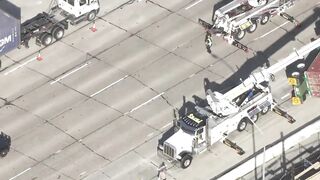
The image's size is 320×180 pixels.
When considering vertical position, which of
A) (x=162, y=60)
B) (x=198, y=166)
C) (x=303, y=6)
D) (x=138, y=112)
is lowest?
(x=198, y=166)

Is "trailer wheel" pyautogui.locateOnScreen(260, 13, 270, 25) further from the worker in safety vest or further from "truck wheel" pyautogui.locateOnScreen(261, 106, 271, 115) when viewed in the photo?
"truck wheel" pyautogui.locateOnScreen(261, 106, 271, 115)

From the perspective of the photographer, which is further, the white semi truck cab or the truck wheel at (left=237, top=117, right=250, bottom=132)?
the truck wheel at (left=237, top=117, right=250, bottom=132)

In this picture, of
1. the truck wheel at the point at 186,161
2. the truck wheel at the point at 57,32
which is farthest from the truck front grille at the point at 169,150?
the truck wheel at the point at 57,32

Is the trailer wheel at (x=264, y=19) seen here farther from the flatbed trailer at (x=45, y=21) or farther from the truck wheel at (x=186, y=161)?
the truck wheel at (x=186, y=161)

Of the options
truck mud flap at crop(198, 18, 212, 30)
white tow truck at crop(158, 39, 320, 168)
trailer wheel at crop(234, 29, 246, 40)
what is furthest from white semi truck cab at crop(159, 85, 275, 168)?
truck mud flap at crop(198, 18, 212, 30)

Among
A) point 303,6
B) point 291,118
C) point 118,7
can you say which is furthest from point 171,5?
point 291,118

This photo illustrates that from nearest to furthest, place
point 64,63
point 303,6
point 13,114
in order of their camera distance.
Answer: point 13,114
point 64,63
point 303,6

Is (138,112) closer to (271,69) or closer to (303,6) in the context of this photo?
(271,69)
